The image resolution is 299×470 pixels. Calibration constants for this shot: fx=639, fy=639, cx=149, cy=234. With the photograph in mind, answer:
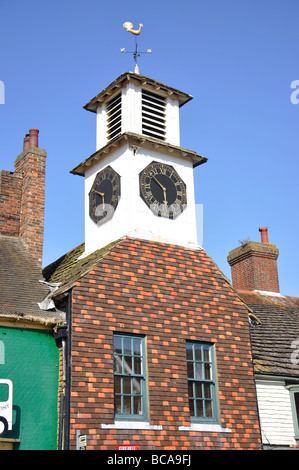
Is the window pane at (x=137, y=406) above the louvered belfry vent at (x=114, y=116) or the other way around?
the other way around

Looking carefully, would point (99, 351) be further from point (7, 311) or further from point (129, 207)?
point (129, 207)

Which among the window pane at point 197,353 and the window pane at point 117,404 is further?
the window pane at point 197,353

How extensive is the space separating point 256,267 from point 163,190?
8.30 meters

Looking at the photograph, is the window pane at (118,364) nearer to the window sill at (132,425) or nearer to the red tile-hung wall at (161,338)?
the red tile-hung wall at (161,338)

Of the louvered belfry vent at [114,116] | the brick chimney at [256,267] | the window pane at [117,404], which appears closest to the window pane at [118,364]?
the window pane at [117,404]

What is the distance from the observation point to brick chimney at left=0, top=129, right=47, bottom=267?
17.6 m

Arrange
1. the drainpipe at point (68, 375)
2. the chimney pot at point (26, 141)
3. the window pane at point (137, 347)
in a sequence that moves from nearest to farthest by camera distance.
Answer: the drainpipe at point (68, 375) → the window pane at point (137, 347) → the chimney pot at point (26, 141)

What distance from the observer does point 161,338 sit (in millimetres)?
14750

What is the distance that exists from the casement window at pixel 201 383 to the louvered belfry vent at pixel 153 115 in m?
6.11

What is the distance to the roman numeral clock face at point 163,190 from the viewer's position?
54.3 feet

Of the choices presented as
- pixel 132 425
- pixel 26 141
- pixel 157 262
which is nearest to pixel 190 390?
pixel 132 425

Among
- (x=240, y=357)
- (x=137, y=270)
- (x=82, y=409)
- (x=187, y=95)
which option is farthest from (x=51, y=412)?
(x=187, y=95)

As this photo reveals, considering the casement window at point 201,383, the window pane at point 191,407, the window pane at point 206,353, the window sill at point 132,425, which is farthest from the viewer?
the window pane at point 206,353

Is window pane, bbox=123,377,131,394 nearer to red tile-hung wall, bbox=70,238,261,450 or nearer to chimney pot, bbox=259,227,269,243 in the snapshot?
red tile-hung wall, bbox=70,238,261,450
